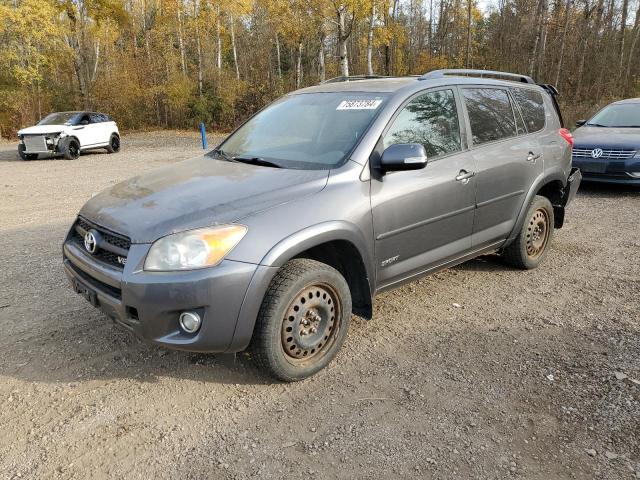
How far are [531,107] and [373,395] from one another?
11.2 feet

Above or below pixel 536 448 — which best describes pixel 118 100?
above

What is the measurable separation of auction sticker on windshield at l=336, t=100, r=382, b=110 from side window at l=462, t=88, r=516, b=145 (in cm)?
97

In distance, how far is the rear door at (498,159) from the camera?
4.17 meters

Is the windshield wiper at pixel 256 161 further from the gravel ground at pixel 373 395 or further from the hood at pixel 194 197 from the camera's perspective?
the gravel ground at pixel 373 395

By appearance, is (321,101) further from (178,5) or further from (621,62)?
(178,5)

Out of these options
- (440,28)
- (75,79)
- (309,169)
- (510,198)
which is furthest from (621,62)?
(75,79)

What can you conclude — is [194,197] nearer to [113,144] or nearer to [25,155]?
[25,155]

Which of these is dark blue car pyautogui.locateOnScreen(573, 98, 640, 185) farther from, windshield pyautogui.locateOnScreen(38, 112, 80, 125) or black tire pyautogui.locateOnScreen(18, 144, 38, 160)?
black tire pyautogui.locateOnScreen(18, 144, 38, 160)

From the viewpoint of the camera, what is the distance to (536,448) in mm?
2588

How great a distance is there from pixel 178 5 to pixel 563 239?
112 ft

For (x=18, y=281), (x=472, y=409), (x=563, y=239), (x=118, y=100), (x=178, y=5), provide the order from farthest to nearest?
(x=178, y=5) < (x=118, y=100) < (x=563, y=239) < (x=18, y=281) < (x=472, y=409)

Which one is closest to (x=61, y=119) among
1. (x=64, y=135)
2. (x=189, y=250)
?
(x=64, y=135)

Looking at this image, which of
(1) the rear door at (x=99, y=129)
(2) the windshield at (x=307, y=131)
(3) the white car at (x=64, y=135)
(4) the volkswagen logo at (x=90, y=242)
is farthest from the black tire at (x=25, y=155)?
(4) the volkswagen logo at (x=90, y=242)

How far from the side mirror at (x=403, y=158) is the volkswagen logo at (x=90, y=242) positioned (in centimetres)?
186
